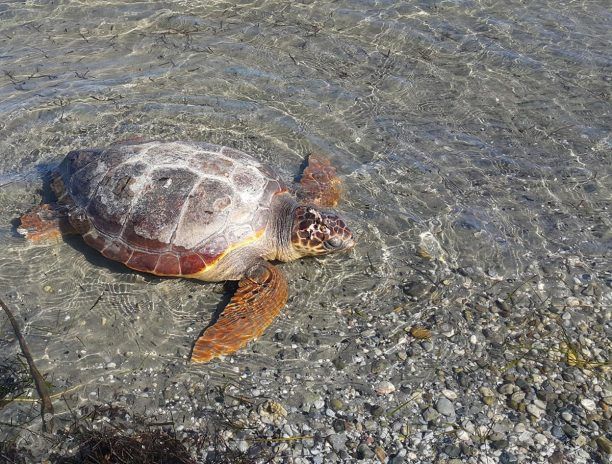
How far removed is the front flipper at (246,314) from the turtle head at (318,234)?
410 mm

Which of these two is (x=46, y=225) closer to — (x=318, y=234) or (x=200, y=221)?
(x=200, y=221)

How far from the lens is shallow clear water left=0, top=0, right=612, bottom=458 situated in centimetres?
534

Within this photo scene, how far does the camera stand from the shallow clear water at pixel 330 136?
534cm

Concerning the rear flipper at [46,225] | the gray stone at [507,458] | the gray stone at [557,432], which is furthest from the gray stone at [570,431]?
the rear flipper at [46,225]

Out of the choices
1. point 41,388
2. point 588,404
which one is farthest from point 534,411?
point 41,388

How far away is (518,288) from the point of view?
19.0 ft

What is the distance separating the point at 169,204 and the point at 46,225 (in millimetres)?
1519

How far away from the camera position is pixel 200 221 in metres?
5.51

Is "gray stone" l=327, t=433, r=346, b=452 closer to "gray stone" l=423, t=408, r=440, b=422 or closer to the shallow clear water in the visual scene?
the shallow clear water

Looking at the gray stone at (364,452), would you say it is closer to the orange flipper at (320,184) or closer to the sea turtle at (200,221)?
the sea turtle at (200,221)

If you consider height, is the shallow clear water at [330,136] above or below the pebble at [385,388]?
above

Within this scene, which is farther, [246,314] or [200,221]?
[200,221]

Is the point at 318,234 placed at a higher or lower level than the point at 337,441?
higher

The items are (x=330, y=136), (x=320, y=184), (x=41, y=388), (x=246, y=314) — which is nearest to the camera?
(x=41, y=388)
